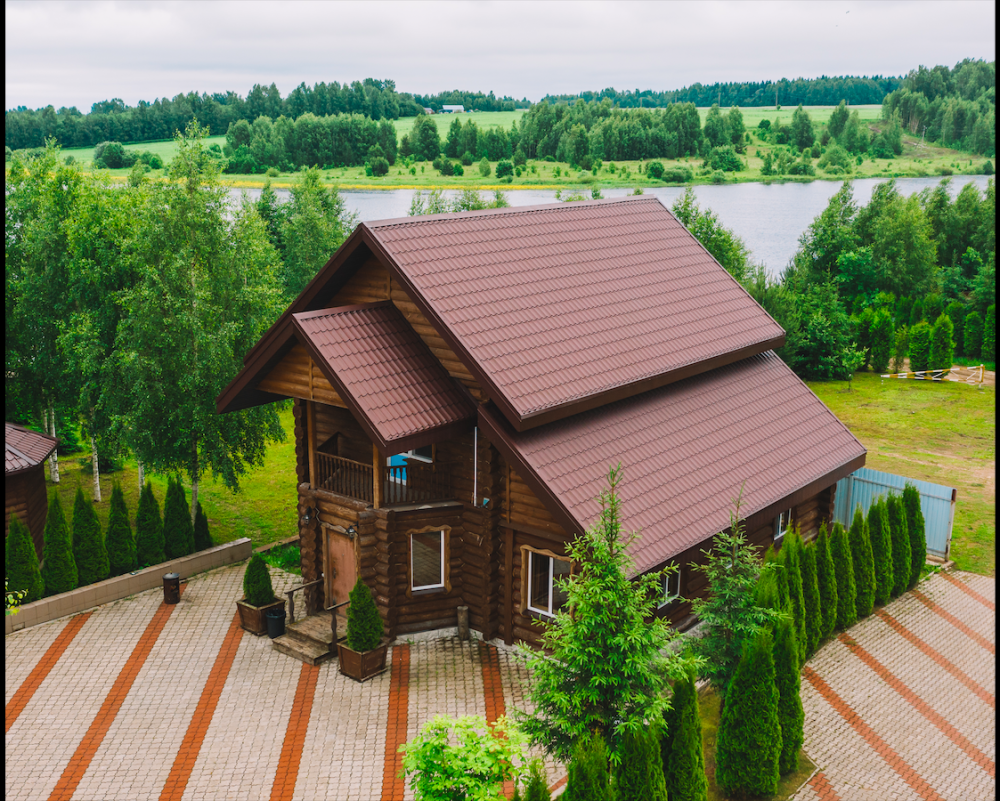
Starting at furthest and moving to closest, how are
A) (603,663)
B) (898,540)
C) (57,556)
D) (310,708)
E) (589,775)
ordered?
(898,540) < (57,556) < (310,708) < (603,663) < (589,775)

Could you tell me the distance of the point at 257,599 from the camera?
16.0 metres

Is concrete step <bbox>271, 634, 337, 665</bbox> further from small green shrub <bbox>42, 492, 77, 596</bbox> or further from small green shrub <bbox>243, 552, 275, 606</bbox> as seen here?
small green shrub <bbox>42, 492, 77, 596</bbox>

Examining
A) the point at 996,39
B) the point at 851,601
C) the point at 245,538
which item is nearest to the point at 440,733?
the point at 996,39

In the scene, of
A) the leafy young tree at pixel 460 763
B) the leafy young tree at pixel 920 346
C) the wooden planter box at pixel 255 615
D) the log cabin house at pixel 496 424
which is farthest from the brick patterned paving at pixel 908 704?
the leafy young tree at pixel 920 346

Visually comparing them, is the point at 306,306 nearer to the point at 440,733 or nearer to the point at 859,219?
the point at 440,733

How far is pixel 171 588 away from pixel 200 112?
1689 inches

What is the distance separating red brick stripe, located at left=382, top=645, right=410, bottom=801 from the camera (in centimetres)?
1173

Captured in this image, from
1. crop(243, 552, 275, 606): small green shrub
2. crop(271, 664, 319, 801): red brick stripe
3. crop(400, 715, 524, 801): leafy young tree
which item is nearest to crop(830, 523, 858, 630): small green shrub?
crop(400, 715, 524, 801): leafy young tree

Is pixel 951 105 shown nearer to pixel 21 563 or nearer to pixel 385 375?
pixel 385 375

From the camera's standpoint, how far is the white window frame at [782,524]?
17719 millimetres

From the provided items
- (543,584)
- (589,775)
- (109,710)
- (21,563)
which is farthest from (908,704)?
(21,563)

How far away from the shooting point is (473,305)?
15.0 metres

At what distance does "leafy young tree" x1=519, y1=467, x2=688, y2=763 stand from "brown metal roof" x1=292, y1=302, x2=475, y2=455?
411 cm

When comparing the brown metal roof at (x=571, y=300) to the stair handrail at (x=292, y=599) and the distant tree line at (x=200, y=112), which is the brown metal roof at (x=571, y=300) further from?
the distant tree line at (x=200, y=112)
